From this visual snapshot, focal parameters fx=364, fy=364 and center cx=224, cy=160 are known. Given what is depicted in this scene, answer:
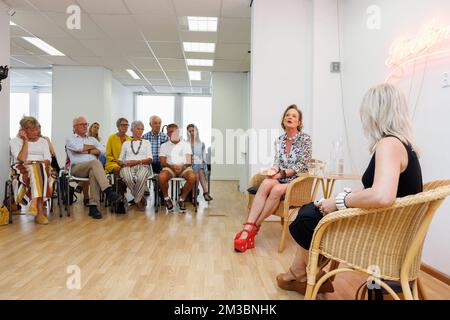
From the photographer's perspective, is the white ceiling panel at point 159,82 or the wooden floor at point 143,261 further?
the white ceiling panel at point 159,82

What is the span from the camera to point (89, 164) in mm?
4902

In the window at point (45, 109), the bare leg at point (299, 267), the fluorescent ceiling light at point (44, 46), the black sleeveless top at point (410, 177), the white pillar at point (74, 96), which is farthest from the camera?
the window at point (45, 109)

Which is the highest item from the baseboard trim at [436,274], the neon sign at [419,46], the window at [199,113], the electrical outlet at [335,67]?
the window at [199,113]

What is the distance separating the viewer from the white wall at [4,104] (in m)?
4.79

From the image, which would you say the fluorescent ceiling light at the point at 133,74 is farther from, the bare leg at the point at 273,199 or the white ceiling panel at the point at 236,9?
the bare leg at the point at 273,199

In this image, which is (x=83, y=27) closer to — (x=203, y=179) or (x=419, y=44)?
(x=203, y=179)

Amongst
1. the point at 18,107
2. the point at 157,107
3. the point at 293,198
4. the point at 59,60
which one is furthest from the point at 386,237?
the point at 18,107

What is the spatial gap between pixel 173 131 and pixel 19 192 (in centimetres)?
225

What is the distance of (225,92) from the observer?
375 inches

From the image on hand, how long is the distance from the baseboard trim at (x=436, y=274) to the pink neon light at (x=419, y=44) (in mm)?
1636

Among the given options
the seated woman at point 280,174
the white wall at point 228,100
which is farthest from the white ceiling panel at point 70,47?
the seated woman at point 280,174

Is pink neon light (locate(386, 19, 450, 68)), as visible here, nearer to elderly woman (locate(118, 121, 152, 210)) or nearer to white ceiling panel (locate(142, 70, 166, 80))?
elderly woman (locate(118, 121, 152, 210))
